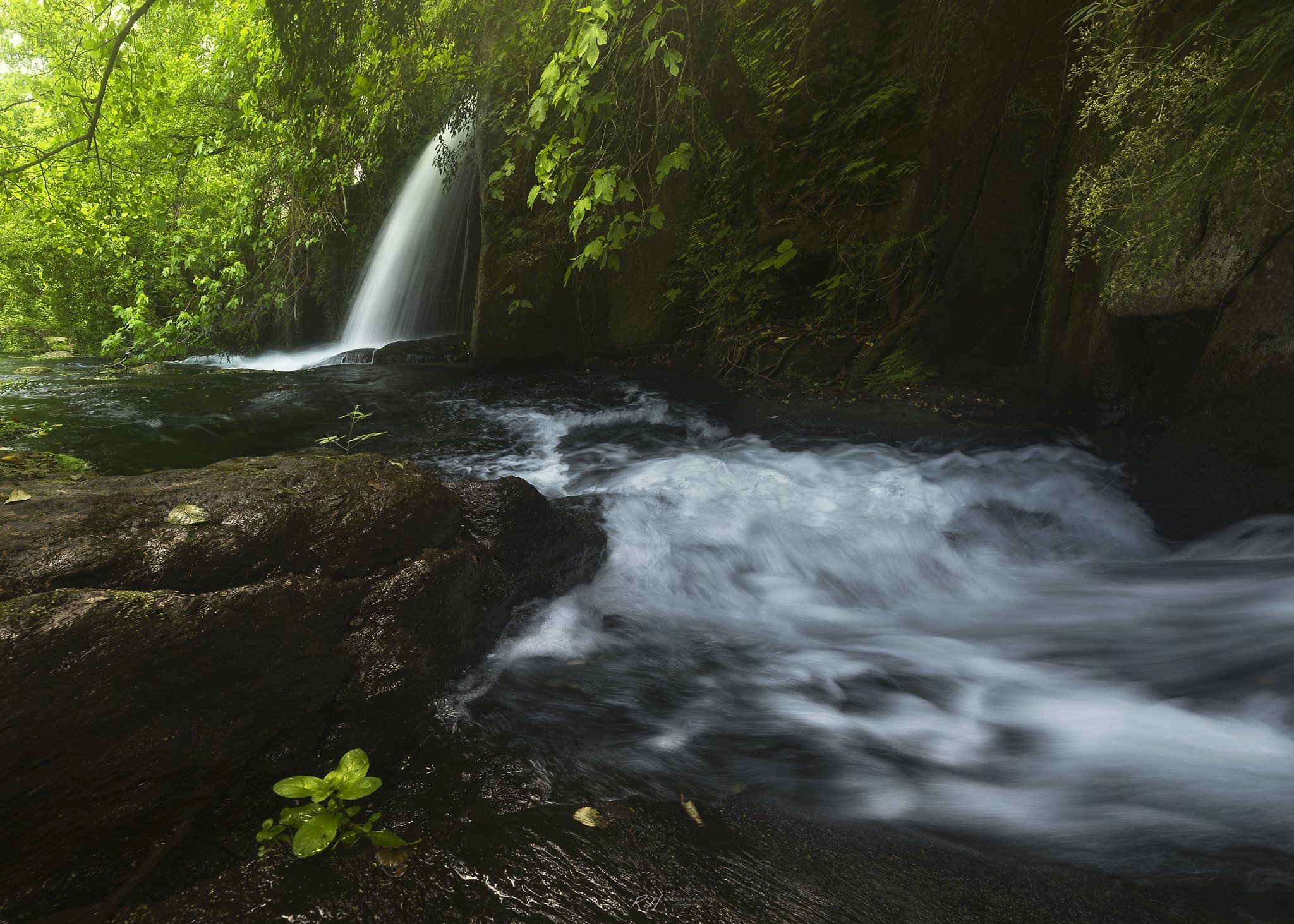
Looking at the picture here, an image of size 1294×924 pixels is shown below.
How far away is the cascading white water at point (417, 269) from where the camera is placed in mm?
10867

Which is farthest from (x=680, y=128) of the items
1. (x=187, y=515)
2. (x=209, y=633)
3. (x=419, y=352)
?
(x=209, y=633)

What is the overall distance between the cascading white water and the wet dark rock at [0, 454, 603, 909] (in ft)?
28.1

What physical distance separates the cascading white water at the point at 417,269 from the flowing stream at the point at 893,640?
17.3ft

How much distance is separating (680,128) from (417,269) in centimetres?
640

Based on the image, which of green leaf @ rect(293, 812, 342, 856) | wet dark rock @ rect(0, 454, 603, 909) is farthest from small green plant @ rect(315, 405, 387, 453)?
green leaf @ rect(293, 812, 342, 856)

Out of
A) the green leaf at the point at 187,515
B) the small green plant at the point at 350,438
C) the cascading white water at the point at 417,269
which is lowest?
the small green plant at the point at 350,438

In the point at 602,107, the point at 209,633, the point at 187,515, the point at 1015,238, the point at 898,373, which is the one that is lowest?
the point at 209,633

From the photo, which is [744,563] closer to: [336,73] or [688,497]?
[688,497]

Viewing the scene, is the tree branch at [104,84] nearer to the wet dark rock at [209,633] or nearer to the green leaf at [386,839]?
the wet dark rock at [209,633]

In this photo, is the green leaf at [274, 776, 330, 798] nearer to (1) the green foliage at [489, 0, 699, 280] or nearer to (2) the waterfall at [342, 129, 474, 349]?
(1) the green foliage at [489, 0, 699, 280]

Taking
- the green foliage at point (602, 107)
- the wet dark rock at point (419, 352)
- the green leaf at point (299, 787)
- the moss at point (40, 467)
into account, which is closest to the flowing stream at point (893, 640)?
the moss at point (40, 467)

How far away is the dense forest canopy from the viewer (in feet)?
12.0

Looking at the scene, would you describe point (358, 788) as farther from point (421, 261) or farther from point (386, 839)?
point (421, 261)

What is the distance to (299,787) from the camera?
5.71 feet
